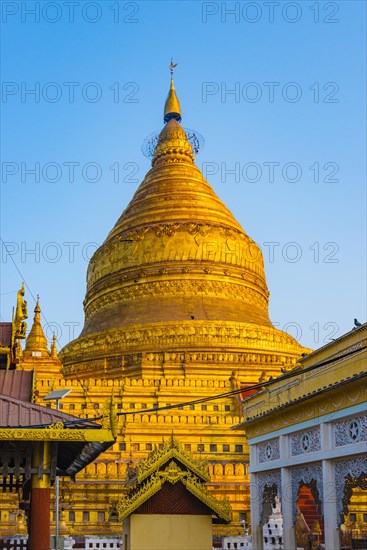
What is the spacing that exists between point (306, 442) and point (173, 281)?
28598 millimetres

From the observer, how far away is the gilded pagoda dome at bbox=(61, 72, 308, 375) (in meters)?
42.2

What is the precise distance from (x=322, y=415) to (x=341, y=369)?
1397 mm

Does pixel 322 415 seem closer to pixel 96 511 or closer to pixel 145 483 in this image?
pixel 145 483

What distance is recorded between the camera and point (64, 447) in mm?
16250

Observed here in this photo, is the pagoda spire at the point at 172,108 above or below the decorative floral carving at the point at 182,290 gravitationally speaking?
above

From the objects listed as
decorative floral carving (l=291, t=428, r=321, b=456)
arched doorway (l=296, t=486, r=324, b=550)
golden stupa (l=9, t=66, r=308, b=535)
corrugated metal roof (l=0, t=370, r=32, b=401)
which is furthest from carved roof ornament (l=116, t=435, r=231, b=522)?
golden stupa (l=9, t=66, r=308, b=535)

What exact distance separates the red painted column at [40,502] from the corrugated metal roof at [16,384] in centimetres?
254

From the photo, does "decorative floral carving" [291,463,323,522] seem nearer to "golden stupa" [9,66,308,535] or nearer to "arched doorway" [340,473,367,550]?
"arched doorway" [340,473,367,550]

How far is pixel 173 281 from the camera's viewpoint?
45.6m

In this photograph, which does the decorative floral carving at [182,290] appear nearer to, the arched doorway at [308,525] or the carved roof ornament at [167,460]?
the arched doorway at [308,525]

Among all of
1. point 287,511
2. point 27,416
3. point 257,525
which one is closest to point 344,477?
point 287,511

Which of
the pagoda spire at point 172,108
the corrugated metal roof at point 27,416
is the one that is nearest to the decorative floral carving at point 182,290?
the pagoda spire at point 172,108

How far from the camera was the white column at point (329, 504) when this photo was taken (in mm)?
15766

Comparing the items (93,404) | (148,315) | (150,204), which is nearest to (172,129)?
(150,204)
